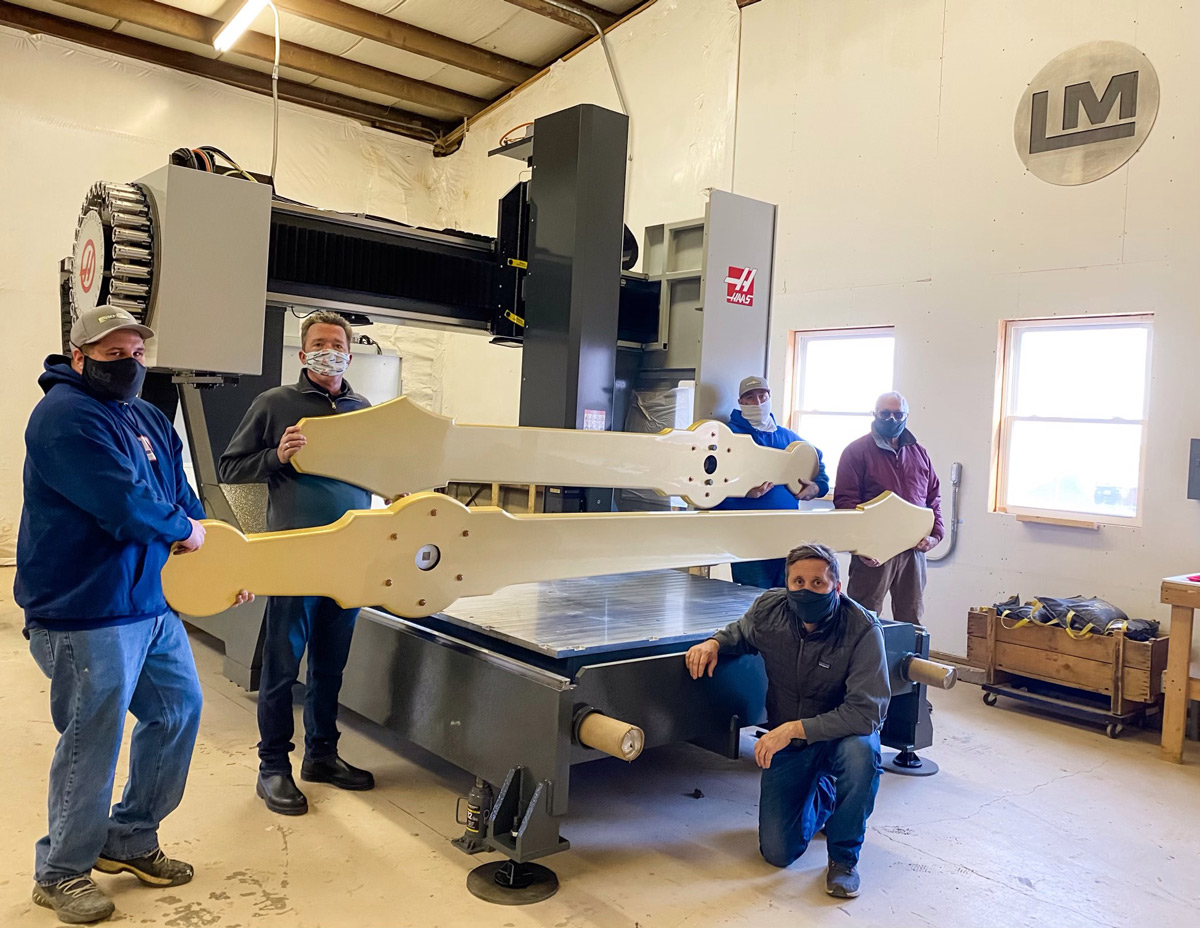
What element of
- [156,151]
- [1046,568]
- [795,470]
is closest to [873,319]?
[1046,568]

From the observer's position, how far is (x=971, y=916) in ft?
7.29

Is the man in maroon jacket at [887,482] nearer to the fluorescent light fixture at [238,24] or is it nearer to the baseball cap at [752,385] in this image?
the baseball cap at [752,385]


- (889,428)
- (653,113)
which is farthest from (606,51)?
(889,428)

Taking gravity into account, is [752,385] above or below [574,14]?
below

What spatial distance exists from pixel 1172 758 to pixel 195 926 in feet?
11.1

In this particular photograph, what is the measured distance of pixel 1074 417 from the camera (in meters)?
4.52

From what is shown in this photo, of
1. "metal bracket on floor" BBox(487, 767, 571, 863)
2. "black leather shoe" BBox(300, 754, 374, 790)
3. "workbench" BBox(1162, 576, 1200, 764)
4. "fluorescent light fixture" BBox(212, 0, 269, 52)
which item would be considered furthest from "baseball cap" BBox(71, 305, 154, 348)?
"fluorescent light fixture" BBox(212, 0, 269, 52)

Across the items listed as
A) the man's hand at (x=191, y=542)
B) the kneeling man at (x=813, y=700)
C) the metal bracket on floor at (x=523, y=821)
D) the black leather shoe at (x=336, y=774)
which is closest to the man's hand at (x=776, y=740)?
the kneeling man at (x=813, y=700)

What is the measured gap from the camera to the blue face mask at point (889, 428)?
4.15 metres

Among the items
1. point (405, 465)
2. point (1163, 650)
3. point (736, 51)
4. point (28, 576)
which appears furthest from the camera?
point (736, 51)

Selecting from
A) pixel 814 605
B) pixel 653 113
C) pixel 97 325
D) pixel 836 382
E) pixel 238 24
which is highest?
pixel 238 24

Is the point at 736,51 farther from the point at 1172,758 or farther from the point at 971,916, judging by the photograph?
the point at 971,916

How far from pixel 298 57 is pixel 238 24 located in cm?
124

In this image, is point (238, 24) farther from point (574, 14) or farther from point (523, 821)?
point (523, 821)
